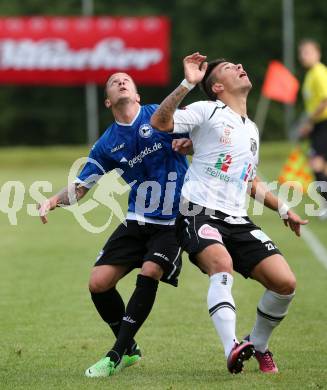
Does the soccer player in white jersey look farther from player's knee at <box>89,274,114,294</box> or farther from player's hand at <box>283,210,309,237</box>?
player's knee at <box>89,274,114,294</box>

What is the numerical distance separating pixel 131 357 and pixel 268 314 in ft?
3.19

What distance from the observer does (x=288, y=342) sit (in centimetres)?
786

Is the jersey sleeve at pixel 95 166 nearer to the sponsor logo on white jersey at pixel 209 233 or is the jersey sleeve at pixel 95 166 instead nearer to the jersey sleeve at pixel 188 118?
the jersey sleeve at pixel 188 118

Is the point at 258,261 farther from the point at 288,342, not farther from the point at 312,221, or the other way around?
the point at 312,221

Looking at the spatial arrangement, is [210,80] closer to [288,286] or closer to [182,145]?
[182,145]

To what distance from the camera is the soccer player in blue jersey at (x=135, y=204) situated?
22.7ft

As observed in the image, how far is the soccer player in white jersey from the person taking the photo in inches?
251

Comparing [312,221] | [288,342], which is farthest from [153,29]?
[288,342]

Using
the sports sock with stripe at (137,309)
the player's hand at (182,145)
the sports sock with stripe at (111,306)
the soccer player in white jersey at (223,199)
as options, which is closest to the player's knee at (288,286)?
the soccer player in white jersey at (223,199)

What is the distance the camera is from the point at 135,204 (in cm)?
723

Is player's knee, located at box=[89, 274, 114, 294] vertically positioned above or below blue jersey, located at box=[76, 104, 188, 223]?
below

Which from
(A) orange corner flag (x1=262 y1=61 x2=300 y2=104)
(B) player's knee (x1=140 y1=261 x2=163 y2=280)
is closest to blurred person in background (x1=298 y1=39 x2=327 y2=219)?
(A) orange corner flag (x1=262 y1=61 x2=300 y2=104)

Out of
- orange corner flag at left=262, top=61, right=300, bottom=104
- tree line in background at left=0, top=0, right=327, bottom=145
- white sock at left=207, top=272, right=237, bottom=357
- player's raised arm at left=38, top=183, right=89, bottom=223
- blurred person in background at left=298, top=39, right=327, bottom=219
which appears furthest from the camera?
tree line in background at left=0, top=0, right=327, bottom=145

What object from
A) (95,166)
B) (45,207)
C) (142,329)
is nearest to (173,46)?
(142,329)
